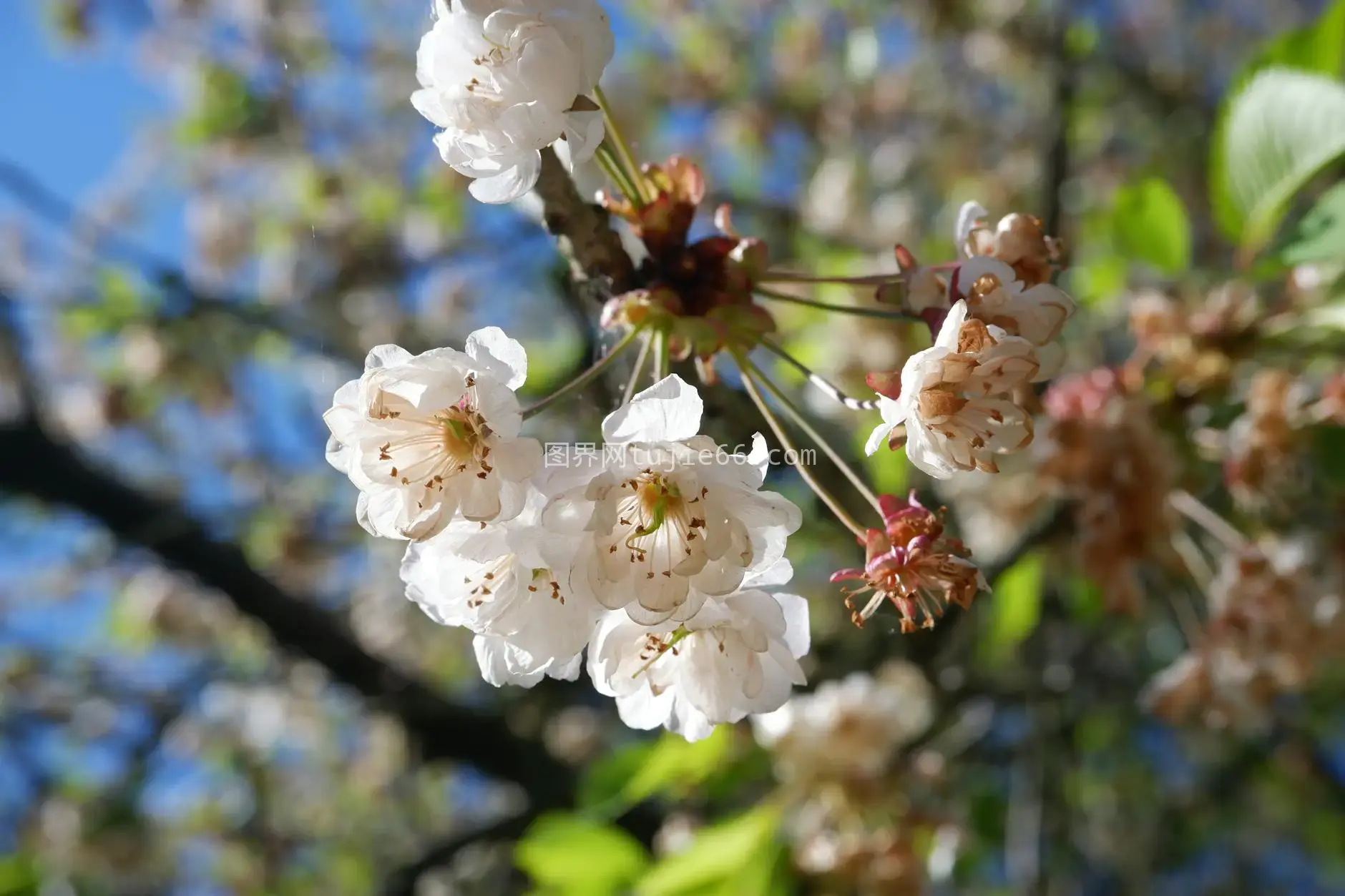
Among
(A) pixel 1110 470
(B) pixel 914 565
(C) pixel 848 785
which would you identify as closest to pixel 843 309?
(B) pixel 914 565

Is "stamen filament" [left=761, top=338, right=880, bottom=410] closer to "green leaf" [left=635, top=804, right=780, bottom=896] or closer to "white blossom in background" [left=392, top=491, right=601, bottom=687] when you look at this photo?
"white blossom in background" [left=392, top=491, right=601, bottom=687]

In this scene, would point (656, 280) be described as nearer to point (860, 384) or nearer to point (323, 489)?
point (860, 384)

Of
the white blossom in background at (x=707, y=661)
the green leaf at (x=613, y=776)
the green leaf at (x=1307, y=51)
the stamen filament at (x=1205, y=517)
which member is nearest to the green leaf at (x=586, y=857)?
the green leaf at (x=613, y=776)

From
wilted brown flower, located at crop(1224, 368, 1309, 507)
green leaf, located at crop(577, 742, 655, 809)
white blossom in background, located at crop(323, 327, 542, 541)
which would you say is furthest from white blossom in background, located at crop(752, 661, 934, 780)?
white blossom in background, located at crop(323, 327, 542, 541)

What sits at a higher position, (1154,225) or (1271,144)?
(1154,225)

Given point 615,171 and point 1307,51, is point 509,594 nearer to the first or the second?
point 615,171

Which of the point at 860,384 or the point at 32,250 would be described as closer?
the point at 860,384

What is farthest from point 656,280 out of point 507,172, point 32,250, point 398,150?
point 32,250
